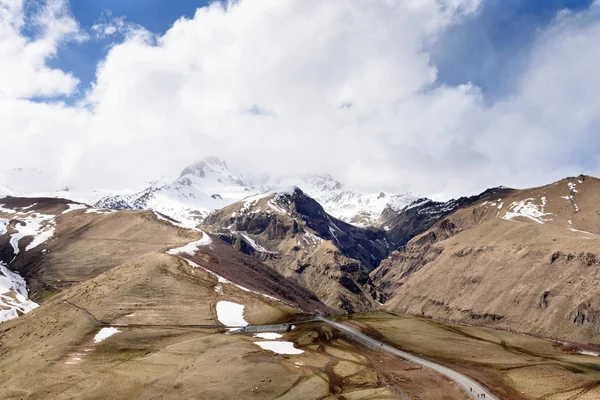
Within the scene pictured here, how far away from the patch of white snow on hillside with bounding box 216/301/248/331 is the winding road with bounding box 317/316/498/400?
21.9 meters

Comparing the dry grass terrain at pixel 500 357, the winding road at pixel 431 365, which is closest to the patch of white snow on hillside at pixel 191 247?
the winding road at pixel 431 365

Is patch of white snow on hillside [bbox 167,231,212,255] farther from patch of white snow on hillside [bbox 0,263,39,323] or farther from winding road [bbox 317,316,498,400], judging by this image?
winding road [bbox 317,316,498,400]

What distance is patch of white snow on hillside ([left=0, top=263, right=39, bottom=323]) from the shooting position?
144000 mm

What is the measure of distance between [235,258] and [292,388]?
414 feet

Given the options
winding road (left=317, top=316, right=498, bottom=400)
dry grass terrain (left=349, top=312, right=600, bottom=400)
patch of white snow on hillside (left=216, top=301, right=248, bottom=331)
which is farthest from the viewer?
patch of white snow on hillside (left=216, top=301, right=248, bottom=331)

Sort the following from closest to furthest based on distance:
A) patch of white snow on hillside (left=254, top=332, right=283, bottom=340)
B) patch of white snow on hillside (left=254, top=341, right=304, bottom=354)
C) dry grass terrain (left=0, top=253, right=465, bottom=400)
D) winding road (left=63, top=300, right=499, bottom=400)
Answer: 1. dry grass terrain (left=0, top=253, right=465, bottom=400)
2. winding road (left=63, top=300, right=499, bottom=400)
3. patch of white snow on hillside (left=254, top=341, right=304, bottom=354)
4. patch of white snow on hillside (left=254, top=332, right=283, bottom=340)

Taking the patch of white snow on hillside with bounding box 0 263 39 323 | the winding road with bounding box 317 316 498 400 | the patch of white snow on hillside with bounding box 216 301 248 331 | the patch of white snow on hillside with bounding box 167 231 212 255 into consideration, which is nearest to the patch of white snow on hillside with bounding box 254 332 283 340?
the patch of white snow on hillside with bounding box 216 301 248 331

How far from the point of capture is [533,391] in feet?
240

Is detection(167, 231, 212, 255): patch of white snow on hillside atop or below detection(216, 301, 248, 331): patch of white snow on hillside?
atop

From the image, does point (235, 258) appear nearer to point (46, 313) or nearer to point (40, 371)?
point (46, 313)

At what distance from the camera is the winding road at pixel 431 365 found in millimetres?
73312

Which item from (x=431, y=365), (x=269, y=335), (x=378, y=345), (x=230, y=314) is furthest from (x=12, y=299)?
(x=431, y=365)

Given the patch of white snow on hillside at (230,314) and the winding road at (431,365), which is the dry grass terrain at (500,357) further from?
the patch of white snow on hillside at (230,314)

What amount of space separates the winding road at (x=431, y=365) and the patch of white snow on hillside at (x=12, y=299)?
99400 mm
